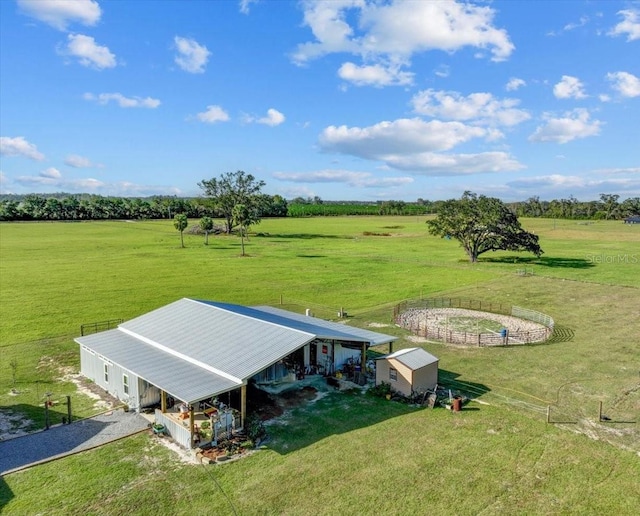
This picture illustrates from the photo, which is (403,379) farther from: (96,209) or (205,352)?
(96,209)

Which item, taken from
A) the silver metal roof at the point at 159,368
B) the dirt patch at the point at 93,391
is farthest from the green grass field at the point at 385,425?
the silver metal roof at the point at 159,368

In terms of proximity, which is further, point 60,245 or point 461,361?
point 60,245

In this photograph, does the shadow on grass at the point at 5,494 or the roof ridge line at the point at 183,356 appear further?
the roof ridge line at the point at 183,356

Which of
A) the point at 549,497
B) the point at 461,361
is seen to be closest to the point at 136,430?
the point at 549,497

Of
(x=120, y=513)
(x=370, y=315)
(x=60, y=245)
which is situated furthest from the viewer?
(x=60, y=245)

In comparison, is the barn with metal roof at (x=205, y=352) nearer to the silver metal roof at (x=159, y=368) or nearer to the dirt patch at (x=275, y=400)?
the silver metal roof at (x=159, y=368)

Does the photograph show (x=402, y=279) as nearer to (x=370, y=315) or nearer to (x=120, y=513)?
(x=370, y=315)
